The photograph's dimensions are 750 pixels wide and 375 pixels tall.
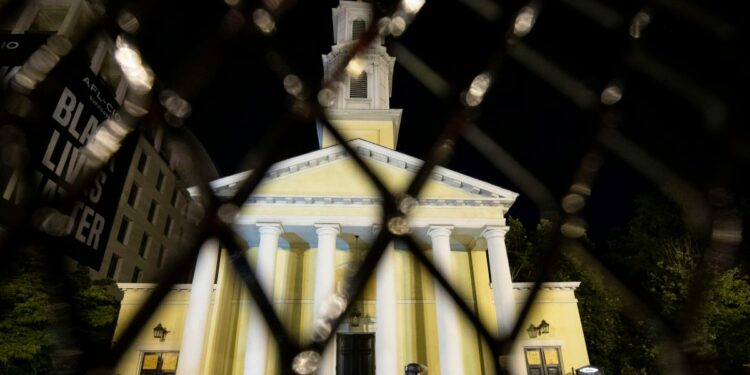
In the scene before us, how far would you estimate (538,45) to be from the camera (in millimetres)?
2018

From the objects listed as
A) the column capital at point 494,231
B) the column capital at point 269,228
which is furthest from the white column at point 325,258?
the column capital at point 494,231

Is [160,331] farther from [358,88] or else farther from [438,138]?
[358,88]

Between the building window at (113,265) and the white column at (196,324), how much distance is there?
1738cm

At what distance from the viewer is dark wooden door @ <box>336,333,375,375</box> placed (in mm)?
19938

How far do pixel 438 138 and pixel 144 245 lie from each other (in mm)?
38785

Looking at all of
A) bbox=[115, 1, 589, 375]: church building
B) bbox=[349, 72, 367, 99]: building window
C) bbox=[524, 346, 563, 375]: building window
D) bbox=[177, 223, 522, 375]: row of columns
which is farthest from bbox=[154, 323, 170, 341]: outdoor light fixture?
bbox=[349, 72, 367, 99]: building window

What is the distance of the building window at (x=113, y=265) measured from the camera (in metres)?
30.0

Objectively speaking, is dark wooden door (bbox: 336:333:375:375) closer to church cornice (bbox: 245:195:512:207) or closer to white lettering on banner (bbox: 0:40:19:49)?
church cornice (bbox: 245:195:512:207)

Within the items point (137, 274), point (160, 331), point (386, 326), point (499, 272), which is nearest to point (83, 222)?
point (160, 331)

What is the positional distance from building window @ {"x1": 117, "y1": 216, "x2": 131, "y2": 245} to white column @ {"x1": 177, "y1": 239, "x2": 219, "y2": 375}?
18585 mm

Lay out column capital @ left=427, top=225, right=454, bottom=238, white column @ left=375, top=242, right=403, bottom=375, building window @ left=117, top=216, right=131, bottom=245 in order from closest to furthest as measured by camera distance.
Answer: white column @ left=375, top=242, right=403, bottom=375, column capital @ left=427, top=225, right=454, bottom=238, building window @ left=117, top=216, right=131, bottom=245

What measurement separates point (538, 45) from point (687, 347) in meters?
1.46

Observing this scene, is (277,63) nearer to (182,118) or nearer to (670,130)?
(182,118)

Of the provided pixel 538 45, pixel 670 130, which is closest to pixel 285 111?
pixel 538 45
